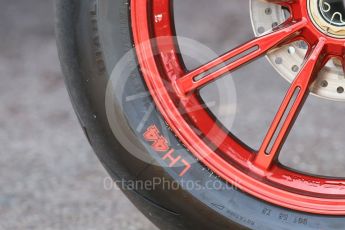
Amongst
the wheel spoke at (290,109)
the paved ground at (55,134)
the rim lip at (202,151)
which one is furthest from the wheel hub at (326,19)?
the paved ground at (55,134)

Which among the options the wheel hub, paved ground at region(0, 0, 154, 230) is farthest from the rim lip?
paved ground at region(0, 0, 154, 230)

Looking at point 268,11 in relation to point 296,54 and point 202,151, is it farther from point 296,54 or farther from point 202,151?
point 202,151

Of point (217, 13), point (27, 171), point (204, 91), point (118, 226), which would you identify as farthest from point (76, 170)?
point (217, 13)

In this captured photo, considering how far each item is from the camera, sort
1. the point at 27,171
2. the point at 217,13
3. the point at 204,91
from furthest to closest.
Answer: the point at 217,13
the point at 204,91
the point at 27,171

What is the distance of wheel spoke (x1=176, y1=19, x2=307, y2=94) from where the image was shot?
84.4 inches

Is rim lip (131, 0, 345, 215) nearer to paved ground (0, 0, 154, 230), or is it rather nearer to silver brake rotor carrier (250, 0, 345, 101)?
silver brake rotor carrier (250, 0, 345, 101)

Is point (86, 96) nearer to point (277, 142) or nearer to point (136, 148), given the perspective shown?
point (136, 148)

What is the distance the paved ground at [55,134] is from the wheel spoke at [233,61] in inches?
26.5

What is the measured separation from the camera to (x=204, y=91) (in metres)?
3.60

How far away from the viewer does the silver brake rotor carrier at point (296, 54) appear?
7.34 feet

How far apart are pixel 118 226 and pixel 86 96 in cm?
68

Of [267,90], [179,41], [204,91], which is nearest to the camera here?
[179,41]

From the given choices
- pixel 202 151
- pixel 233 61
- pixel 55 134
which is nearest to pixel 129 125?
pixel 202 151

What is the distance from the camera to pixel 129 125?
82.7 inches
